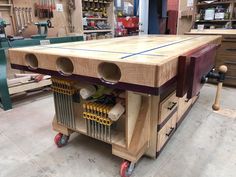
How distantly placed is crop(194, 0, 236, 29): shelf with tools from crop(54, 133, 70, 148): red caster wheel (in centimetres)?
345

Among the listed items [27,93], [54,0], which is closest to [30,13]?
[54,0]

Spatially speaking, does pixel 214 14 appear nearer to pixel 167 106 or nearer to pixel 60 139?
pixel 167 106

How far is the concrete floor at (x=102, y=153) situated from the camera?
131 centimetres

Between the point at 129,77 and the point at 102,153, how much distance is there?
91 centimetres

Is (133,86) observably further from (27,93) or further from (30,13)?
(30,13)

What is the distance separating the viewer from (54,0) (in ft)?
10.7

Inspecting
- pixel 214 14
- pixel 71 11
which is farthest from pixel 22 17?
pixel 214 14

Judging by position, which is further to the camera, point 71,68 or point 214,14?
point 214,14

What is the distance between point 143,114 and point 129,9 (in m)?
4.76

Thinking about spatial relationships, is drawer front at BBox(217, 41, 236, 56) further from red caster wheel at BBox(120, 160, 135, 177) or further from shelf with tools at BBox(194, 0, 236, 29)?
red caster wheel at BBox(120, 160, 135, 177)

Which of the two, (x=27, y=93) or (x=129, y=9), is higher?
(x=129, y=9)

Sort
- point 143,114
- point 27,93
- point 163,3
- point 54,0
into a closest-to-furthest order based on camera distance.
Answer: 1. point 143,114
2. point 27,93
3. point 54,0
4. point 163,3

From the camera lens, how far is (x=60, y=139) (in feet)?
5.13

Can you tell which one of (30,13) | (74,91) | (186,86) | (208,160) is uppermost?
(30,13)
